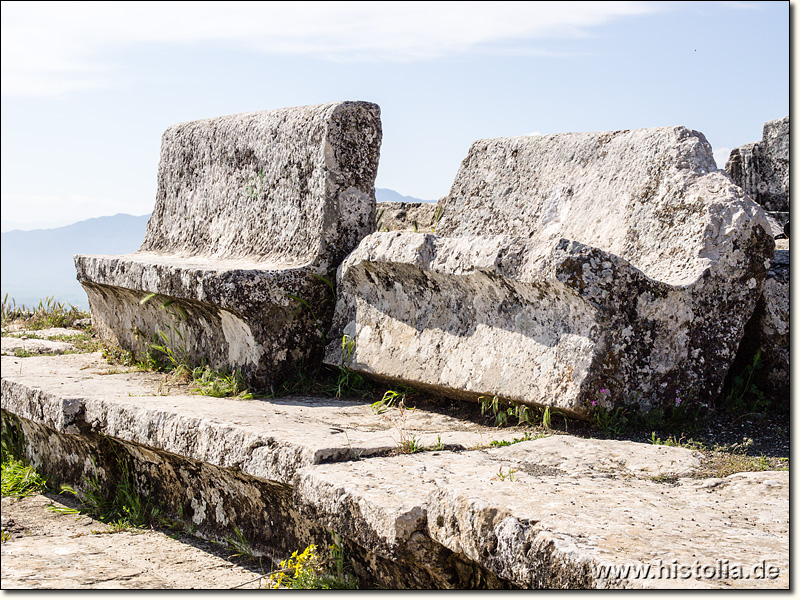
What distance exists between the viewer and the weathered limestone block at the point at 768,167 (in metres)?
5.42

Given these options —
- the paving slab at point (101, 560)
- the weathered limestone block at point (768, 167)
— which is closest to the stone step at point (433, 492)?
the paving slab at point (101, 560)

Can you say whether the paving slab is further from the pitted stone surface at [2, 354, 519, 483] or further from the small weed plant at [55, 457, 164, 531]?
the pitted stone surface at [2, 354, 519, 483]

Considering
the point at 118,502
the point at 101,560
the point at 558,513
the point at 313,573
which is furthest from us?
the point at 118,502

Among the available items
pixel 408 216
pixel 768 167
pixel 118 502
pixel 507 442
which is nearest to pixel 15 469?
pixel 118 502

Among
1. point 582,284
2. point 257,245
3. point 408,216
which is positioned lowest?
point 582,284

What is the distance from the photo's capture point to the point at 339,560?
2750mm

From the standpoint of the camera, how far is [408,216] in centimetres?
570

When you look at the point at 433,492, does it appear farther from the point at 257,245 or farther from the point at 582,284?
the point at 257,245

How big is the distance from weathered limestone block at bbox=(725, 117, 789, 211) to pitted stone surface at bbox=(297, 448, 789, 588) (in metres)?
3.26

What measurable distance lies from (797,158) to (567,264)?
37.0 inches

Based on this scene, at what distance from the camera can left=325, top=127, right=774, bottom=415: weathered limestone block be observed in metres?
3.17

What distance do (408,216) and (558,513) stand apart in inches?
148

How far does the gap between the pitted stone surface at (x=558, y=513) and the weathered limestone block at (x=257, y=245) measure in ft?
5.25

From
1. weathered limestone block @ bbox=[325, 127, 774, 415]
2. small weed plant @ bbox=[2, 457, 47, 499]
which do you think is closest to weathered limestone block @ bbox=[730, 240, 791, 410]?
weathered limestone block @ bbox=[325, 127, 774, 415]
